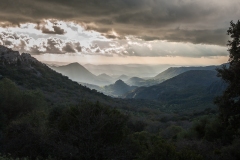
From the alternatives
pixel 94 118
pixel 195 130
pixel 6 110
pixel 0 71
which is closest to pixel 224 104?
pixel 94 118

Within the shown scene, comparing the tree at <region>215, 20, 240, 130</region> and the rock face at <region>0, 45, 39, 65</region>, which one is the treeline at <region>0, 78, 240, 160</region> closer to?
the tree at <region>215, 20, 240, 130</region>

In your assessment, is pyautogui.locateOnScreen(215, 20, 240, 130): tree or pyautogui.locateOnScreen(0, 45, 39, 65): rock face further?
pyautogui.locateOnScreen(0, 45, 39, 65): rock face

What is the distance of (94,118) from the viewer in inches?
792

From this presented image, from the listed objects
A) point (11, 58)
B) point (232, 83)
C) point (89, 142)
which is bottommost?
point (89, 142)

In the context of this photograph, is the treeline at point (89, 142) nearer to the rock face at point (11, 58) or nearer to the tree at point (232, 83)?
the tree at point (232, 83)

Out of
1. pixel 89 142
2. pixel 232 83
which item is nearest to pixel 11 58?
pixel 89 142

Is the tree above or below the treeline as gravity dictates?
above

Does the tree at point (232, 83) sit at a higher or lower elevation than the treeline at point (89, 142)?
higher

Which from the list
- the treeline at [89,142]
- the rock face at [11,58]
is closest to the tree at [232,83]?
the treeline at [89,142]

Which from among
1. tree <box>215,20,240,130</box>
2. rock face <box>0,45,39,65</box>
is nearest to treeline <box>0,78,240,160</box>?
tree <box>215,20,240,130</box>

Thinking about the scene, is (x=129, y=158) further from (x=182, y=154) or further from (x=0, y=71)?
(x=0, y=71)

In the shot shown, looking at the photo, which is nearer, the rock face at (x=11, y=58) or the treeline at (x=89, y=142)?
the treeline at (x=89, y=142)

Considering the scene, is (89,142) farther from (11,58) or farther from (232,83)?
(11,58)

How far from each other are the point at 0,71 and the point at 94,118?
98681mm
